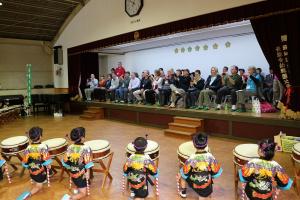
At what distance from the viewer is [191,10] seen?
6586 millimetres

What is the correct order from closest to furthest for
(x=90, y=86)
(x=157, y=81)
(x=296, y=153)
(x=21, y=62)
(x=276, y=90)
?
(x=296, y=153) < (x=276, y=90) < (x=157, y=81) < (x=90, y=86) < (x=21, y=62)

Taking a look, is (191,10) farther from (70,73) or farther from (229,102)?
(70,73)

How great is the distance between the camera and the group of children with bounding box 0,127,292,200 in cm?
234

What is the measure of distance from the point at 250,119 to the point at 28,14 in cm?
960

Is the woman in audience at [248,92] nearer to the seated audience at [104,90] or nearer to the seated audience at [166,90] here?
the seated audience at [166,90]

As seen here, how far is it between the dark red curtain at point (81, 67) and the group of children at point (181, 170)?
316 inches

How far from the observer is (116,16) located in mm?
8953

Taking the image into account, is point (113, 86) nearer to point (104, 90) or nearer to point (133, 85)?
point (104, 90)

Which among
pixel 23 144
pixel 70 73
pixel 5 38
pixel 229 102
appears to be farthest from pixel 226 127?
pixel 5 38

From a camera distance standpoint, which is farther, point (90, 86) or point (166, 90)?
point (90, 86)

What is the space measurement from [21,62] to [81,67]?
3650mm

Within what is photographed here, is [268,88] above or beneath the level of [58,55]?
beneath

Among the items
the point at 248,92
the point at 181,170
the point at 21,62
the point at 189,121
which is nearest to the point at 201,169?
the point at 181,170

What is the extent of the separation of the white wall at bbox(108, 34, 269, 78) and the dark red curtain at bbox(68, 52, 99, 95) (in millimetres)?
1466
